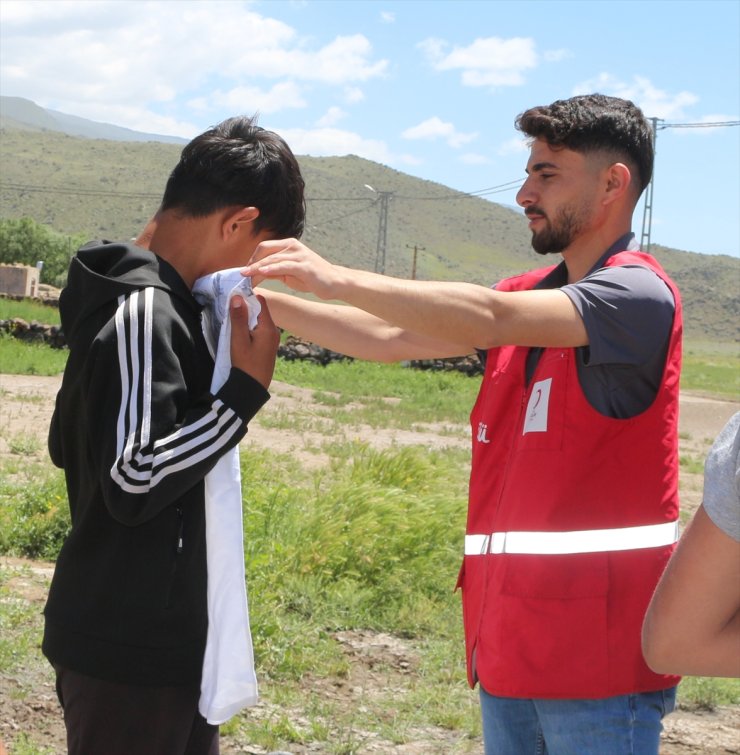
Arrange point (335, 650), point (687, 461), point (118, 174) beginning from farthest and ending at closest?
point (118, 174), point (687, 461), point (335, 650)

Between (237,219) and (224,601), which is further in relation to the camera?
A: (237,219)

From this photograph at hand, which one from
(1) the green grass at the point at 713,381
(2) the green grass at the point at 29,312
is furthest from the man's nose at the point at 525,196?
(1) the green grass at the point at 713,381

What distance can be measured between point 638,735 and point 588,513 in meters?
0.47

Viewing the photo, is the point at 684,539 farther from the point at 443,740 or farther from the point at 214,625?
the point at 443,740

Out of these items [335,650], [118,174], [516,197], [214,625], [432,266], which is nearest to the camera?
[214,625]

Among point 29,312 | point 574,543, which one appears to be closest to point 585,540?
point 574,543

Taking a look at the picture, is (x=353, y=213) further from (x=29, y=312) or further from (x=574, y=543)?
(x=574, y=543)

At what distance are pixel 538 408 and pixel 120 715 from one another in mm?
1052

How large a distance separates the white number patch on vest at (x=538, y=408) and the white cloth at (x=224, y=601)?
0.64m

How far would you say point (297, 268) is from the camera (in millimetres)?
2055

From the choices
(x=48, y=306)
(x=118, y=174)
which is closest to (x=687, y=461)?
(x=48, y=306)

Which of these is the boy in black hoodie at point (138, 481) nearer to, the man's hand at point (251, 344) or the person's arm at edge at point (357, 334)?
the man's hand at point (251, 344)

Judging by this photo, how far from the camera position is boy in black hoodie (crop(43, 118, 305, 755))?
194cm

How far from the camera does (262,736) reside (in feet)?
13.7
